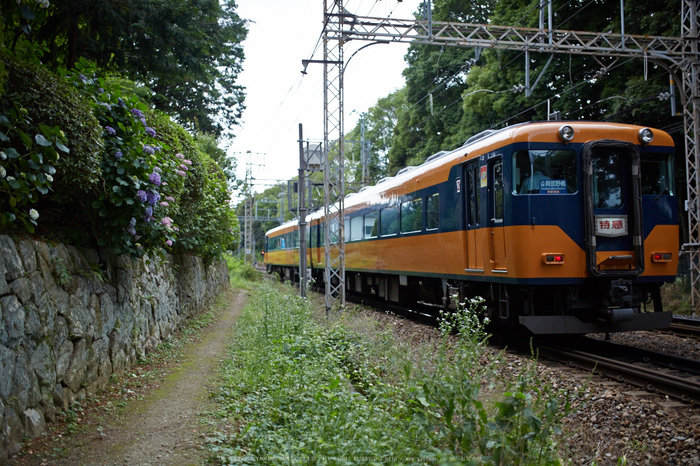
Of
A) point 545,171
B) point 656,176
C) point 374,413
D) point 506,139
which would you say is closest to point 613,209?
point 656,176

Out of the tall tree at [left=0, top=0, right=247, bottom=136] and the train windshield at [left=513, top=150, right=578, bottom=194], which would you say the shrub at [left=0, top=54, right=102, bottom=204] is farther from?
the train windshield at [left=513, top=150, right=578, bottom=194]

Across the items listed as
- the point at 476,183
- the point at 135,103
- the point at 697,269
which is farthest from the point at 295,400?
the point at 697,269

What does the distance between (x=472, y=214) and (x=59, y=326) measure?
6.01 m

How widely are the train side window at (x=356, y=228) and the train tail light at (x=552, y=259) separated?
8598 millimetres

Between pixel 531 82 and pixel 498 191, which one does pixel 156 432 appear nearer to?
pixel 498 191

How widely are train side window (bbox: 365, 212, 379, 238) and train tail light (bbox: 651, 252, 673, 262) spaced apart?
7408 millimetres

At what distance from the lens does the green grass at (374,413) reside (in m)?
3.47

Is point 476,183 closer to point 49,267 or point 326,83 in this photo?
point 326,83

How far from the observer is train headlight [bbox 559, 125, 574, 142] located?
7.60 meters

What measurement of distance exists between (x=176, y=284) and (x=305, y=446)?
21.3 feet

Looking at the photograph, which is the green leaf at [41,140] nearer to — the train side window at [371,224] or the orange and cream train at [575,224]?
the orange and cream train at [575,224]

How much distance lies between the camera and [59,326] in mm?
4770

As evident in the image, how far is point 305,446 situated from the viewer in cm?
380

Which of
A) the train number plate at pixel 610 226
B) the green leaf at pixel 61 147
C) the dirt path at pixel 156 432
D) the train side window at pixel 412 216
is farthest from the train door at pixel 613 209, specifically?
the green leaf at pixel 61 147
